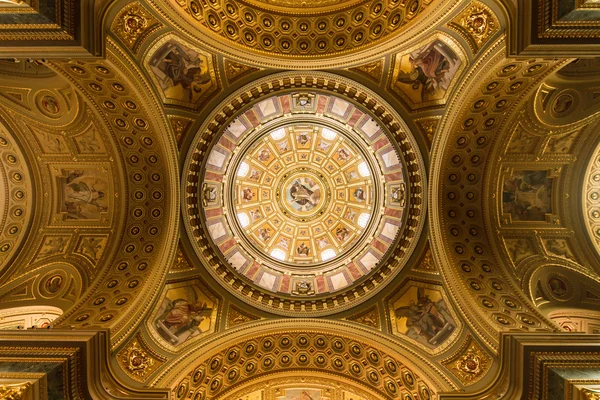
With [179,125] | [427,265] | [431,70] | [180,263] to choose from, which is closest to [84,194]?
[180,263]

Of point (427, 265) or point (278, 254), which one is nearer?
point (427, 265)

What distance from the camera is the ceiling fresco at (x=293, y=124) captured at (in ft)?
39.9

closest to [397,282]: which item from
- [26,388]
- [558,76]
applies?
[558,76]

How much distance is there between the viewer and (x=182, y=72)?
13.2 meters

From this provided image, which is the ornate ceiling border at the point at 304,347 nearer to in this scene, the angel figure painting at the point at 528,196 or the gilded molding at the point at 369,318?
the gilded molding at the point at 369,318

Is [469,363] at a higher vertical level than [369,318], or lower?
lower

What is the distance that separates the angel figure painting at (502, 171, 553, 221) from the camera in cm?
1481

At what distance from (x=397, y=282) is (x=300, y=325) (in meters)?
4.11

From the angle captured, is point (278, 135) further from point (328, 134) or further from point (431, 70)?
point (431, 70)

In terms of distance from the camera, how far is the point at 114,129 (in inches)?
543

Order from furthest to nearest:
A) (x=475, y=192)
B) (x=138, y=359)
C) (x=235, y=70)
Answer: (x=475, y=192), (x=235, y=70), (x=138, y=359)

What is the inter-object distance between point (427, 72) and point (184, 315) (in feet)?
40.0

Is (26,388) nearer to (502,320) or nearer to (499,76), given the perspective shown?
(502,320)

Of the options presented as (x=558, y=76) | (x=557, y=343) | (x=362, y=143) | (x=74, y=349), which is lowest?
(x=74, y=349)
